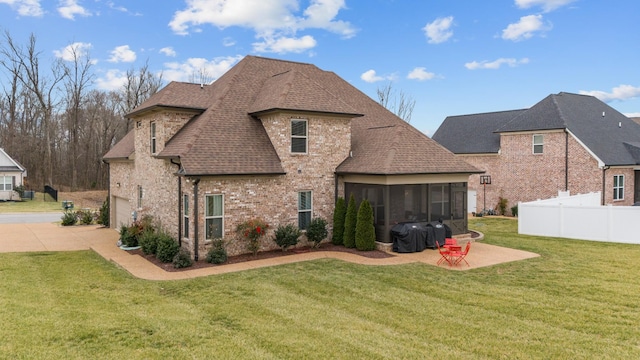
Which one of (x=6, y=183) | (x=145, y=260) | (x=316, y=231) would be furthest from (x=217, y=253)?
(x=6, y=183)

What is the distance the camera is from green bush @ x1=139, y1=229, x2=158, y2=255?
50.8 ft

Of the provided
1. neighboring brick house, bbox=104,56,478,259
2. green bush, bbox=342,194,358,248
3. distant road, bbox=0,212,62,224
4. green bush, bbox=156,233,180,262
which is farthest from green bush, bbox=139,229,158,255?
distant road, bbox=0,212,62,224

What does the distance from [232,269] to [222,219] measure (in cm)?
205

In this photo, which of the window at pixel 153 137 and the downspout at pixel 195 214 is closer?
the downspout at pixel 195 214

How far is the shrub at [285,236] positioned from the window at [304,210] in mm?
743

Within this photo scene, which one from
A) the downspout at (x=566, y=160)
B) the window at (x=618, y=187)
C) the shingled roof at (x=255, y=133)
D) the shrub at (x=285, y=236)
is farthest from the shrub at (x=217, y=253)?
the window at (x=618, y=187)

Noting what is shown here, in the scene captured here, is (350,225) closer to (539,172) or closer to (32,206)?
(539,172)

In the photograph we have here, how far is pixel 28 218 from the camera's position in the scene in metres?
27.9

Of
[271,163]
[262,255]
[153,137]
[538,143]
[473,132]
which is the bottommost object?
[262,255]

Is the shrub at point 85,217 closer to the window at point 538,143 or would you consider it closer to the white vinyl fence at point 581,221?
the white vinyl fence at point 581,221

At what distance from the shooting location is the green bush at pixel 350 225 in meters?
16.4

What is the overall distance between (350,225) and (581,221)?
10419 millimetres

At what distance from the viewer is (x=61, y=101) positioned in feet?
154

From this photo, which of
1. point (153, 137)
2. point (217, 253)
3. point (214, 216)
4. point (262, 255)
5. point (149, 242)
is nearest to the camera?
point (217, 253)
